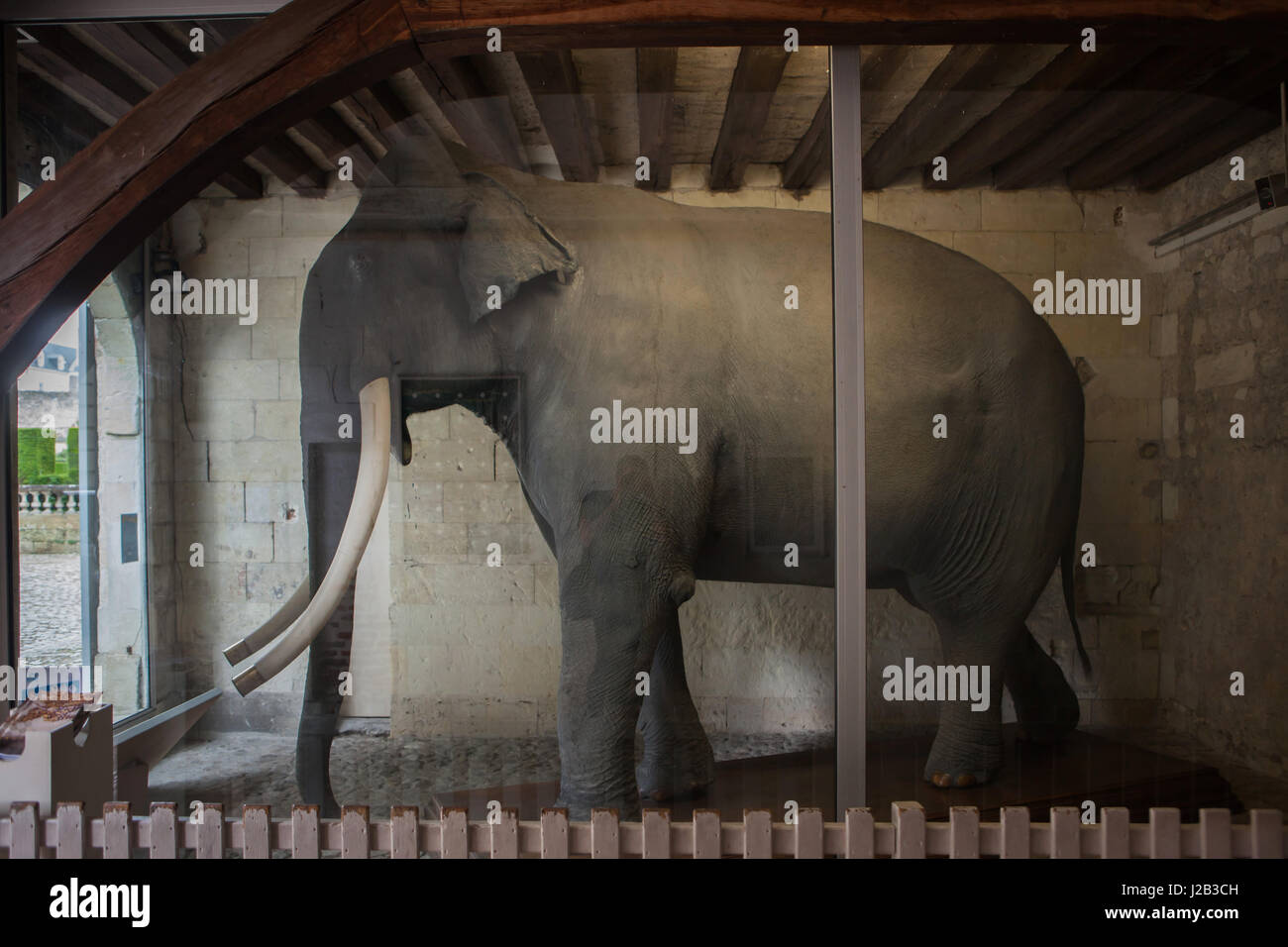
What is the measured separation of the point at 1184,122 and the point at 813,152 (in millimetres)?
1144

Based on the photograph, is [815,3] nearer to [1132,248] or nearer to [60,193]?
[1132,248]

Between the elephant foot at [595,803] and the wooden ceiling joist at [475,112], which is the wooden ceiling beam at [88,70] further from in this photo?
the elephant foot at [595,803]

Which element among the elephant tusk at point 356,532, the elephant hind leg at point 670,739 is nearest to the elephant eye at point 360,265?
the elephant tusk at point 356,532

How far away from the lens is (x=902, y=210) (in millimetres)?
2443

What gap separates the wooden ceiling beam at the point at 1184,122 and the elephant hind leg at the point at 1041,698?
1436 mm

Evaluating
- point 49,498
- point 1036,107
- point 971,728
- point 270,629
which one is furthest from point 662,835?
point 1036,107

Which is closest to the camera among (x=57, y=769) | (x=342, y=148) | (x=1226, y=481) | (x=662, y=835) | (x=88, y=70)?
(x=662, y=835)

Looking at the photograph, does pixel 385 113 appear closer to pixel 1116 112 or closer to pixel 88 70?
pixel 88 70

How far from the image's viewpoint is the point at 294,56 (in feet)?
7.46

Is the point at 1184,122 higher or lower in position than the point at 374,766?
higher

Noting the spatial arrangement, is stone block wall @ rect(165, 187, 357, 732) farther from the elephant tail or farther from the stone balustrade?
the elephant tail
